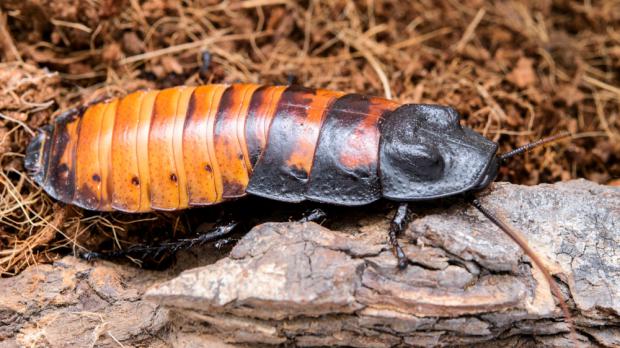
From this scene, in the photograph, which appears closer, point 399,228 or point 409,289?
point 409,289

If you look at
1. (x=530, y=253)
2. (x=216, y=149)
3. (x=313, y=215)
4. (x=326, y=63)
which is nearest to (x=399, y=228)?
(x=313, y=215)

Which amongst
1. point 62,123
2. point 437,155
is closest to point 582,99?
point 437,155

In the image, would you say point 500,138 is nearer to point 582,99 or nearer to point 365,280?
point 582,99

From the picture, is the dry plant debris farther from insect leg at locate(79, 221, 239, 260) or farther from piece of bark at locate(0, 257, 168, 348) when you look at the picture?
piece of bark at locate(0, 257, 168, 348)

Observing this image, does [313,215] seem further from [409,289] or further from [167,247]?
[167,247]

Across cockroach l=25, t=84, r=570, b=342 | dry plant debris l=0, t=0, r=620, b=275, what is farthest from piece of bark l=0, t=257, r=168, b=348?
cockroach l=25, t=84, r=570, b=342

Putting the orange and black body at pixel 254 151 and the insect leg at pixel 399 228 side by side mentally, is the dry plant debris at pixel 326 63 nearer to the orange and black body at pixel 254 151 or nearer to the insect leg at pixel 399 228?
the orange and black body at pixel 254 151

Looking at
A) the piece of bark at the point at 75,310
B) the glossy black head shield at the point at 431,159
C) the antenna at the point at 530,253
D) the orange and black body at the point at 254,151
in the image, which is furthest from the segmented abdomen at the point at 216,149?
the antenna at the point at 530,253
